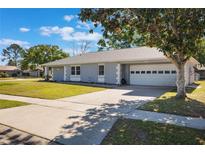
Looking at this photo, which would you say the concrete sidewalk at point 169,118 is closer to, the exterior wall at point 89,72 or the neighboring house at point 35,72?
the exterior wall at point 89,72

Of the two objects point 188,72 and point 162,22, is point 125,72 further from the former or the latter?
point 162,22

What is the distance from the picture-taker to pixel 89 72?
22.2 meters

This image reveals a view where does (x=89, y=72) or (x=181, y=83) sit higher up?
(x=89, y=72)

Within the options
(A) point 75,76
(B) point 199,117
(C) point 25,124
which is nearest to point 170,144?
(B) point 199,117

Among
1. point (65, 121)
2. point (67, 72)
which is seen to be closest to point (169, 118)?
point (65, 121)

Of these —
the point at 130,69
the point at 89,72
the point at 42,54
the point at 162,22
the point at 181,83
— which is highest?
the point at 42,54

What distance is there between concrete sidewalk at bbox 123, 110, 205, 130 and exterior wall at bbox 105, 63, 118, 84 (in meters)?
12.5

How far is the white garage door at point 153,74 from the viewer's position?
57.3 ft

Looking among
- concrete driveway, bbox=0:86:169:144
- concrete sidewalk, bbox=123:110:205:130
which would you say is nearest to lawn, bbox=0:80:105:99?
concrete driveway, bbox=0:86:169:144

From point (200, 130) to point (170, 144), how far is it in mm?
1476

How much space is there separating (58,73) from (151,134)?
22.5 meters

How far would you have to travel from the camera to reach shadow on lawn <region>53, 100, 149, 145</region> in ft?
15.5

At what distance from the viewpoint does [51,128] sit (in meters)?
5.50
